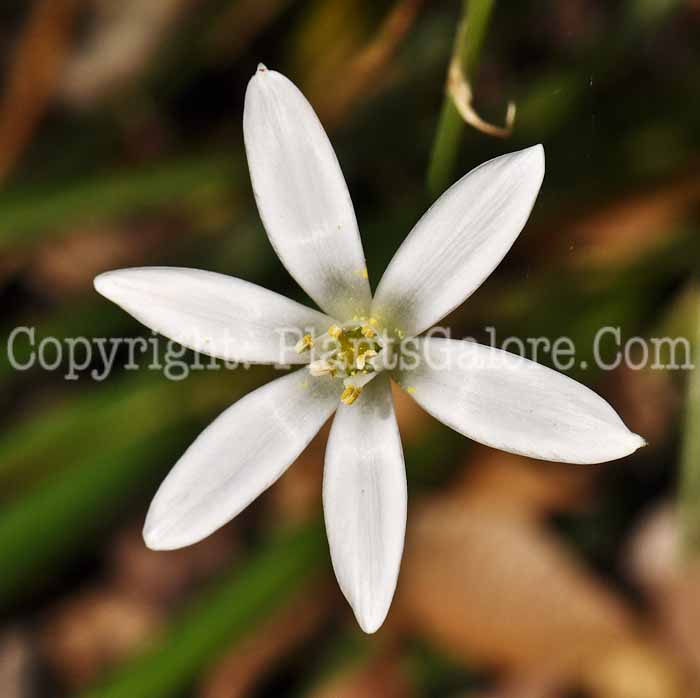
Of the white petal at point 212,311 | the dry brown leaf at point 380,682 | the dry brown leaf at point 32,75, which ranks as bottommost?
the dry brown leaf at point 380,682

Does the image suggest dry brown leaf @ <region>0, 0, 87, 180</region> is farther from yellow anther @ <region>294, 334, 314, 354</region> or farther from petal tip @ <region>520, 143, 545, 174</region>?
petal tip @ <region>520, 143, 545, 174</region>

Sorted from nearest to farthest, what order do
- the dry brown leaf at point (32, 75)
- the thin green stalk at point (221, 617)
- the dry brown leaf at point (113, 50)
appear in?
1. the thin green stalk at point (221, 617)
2. the dry brown leaf at point (32, 75)
3. the dry brown leaf at point (113, 50)

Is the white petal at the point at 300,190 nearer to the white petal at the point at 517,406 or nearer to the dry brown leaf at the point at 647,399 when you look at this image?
the white petal at the point at 517,406

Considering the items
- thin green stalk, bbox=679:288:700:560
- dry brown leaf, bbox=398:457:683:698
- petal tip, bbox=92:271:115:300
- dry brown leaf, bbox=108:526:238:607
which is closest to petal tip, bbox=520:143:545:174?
petal tip, bbox=92:271:115:300

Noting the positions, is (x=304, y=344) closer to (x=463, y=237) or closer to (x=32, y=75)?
(x=463, y=237)

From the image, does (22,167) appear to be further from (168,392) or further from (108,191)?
(168,392)

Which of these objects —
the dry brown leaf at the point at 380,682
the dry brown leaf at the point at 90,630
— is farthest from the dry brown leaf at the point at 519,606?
the dry brown leaf at the point at 90,630

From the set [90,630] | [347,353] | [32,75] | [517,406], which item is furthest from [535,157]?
[90,630]
